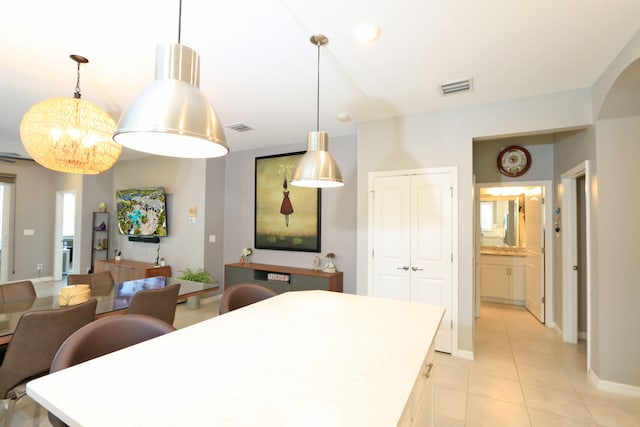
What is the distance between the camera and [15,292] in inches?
102

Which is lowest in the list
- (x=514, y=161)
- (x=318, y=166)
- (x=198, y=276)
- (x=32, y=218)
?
(x=198, y=276)

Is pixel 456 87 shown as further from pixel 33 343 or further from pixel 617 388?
pixel 33 343

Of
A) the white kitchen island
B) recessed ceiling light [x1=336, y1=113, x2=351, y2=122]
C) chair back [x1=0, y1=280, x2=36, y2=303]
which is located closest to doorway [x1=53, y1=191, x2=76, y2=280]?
chair back [x1=0, y1=280, x2=36, y2=303]

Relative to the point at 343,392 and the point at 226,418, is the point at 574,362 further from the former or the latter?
the point at 226,418

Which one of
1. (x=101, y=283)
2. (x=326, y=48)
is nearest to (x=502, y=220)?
(x=326, y=48)

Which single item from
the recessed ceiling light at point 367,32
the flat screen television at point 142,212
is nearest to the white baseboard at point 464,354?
the recessed ceiling light at point 367,32

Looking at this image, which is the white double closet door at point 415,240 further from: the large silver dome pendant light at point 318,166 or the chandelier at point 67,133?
the chandelier at point 67,133

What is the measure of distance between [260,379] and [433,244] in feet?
9.00

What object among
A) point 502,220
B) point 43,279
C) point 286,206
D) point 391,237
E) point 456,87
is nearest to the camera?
point 456,87

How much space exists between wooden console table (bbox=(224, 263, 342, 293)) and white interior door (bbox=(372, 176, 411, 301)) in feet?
2.64

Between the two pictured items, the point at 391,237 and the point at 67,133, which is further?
the point at 391,237

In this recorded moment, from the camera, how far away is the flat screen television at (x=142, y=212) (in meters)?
5.66

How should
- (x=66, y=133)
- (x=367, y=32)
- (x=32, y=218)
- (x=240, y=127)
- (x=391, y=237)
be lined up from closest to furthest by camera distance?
(x=367, y=32) < (x=66, y=133) < (x=391, y=237) < (x=240, y=127) < (x=32, y=218)

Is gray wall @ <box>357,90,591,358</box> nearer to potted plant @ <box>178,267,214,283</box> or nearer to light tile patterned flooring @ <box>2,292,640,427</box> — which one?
light tile patterned flooring @ <box>2,292,640,427</box>
